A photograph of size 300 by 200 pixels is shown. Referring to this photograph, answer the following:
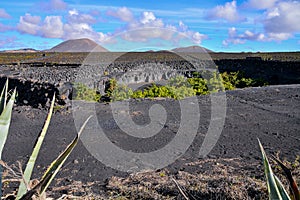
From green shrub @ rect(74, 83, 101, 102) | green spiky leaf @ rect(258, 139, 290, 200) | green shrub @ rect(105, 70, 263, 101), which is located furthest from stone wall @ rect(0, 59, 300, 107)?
green spiky leaf @ rect(258, 139, 290, 200)

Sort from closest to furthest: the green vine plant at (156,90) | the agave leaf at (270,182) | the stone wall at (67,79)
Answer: the agave leaf at (270,182)
the stone wall at (67,79)
the green vine plant at (156,90)

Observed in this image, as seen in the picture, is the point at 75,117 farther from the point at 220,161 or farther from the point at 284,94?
the point at 284,94

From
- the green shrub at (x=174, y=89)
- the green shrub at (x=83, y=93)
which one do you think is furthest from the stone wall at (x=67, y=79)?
the green shrub at (x=174, y=89)

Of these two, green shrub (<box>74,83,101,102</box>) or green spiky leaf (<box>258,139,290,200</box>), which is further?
green shrub (<box>74,83,101,102</box>)

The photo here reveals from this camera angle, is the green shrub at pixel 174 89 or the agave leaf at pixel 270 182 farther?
the green shrub at pixel 174 89

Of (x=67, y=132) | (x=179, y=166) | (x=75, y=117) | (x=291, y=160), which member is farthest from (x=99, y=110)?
(x=291, y=160)

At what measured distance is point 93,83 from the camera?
514 inches

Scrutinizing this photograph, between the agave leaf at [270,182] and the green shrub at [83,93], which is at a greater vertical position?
the agave leaf at [270,182]

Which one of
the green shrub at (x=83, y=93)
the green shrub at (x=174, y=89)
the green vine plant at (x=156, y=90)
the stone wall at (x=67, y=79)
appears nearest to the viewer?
the stone wall at (x=67, y=79)

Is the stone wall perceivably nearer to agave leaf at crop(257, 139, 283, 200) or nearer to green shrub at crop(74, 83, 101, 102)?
green shrub at crop(74, 83, 101, 102)

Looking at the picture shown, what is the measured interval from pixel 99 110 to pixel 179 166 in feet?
15.1

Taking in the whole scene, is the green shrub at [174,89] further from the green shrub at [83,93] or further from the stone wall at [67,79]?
the stone wall at [67,79]

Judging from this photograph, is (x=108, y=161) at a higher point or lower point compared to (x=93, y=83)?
lower

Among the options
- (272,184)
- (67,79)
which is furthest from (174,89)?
(272,184)
